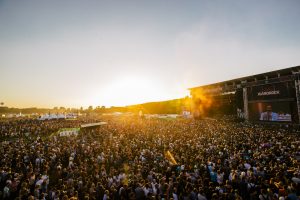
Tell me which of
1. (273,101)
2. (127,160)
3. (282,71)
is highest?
(282,71)

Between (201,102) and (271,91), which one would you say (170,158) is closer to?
(271,91)

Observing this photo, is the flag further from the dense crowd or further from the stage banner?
the stage banner

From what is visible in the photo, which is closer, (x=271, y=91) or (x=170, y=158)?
(x=170, y=158)

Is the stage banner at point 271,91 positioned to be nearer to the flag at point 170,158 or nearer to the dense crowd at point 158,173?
the dense crowd at point 158,173

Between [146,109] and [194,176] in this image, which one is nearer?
[194,176]

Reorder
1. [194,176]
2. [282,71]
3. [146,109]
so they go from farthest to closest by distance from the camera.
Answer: [146,109] < [282,71] < [194,176]

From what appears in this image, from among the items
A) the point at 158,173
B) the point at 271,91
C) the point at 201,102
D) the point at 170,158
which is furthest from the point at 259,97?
the point at 158,173

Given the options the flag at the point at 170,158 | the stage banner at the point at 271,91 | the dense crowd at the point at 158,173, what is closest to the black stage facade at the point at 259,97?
the stage banner at the point at 271,91

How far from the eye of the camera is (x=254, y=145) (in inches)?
673

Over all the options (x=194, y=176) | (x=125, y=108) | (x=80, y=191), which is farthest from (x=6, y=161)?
(x=125, y=108)

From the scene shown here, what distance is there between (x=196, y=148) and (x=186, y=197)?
8761mm

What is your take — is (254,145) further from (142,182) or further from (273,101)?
(273,101)

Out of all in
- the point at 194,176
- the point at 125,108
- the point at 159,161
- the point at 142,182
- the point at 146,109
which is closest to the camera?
the point at 142,182

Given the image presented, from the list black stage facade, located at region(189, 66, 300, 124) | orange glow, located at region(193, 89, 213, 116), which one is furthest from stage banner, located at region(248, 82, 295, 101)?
orange glow, located at region(193, 89, 213, 116)
